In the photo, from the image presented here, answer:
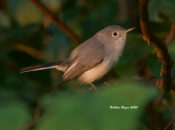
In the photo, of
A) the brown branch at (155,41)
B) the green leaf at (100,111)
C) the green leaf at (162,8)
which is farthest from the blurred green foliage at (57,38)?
the green leaf at (100,111)

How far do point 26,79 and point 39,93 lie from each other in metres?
0.13

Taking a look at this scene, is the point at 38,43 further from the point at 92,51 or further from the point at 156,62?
the point at 156,62

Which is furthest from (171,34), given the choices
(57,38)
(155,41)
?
(155,41)

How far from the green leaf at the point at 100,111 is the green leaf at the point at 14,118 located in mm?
20

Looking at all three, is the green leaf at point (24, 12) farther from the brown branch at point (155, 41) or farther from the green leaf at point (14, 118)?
the green leaf at point (14, 118)

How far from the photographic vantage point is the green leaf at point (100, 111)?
0.37 meters

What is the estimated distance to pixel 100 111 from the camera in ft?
1.24

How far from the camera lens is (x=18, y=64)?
3051 millimetres

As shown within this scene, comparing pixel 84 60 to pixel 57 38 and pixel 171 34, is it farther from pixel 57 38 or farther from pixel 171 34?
pixel 171 34

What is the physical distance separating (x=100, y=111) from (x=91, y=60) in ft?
7.33

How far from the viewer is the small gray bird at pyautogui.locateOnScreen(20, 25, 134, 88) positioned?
2.51m

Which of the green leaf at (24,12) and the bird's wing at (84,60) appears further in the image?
the green leaf at (24,12)

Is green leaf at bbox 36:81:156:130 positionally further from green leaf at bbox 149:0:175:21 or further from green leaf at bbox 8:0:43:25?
green leaf at bbox 8:0:43:25

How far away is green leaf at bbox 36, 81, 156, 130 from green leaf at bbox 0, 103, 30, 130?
2 cm
